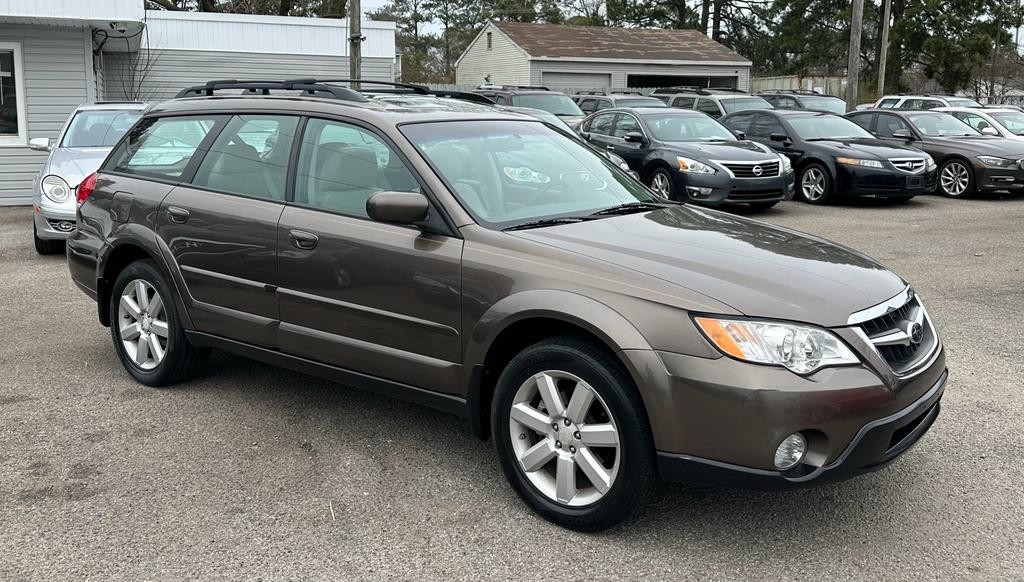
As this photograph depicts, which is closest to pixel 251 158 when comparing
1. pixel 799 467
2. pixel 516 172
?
pixel 516 172

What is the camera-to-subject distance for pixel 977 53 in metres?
42.5

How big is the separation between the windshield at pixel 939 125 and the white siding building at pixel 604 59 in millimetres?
22501

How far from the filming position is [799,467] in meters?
3.20

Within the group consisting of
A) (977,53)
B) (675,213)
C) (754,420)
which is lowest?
(754,420)

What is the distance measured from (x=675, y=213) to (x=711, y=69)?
37447mm

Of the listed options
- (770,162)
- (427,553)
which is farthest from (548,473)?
(770,162)

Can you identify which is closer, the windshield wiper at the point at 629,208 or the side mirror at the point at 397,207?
the side mirror at the point at 397,207

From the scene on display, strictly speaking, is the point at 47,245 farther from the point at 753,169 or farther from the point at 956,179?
the point at 956,179

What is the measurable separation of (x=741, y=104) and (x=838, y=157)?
8.22 metres

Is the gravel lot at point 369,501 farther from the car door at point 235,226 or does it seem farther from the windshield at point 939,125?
the windshield at point 939,125

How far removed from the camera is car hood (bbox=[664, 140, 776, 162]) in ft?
42.9

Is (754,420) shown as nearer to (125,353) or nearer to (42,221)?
(125,353)

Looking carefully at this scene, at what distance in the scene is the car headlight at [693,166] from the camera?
42.3 feet

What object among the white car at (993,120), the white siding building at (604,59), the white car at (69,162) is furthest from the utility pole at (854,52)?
the white car at (69,162)
